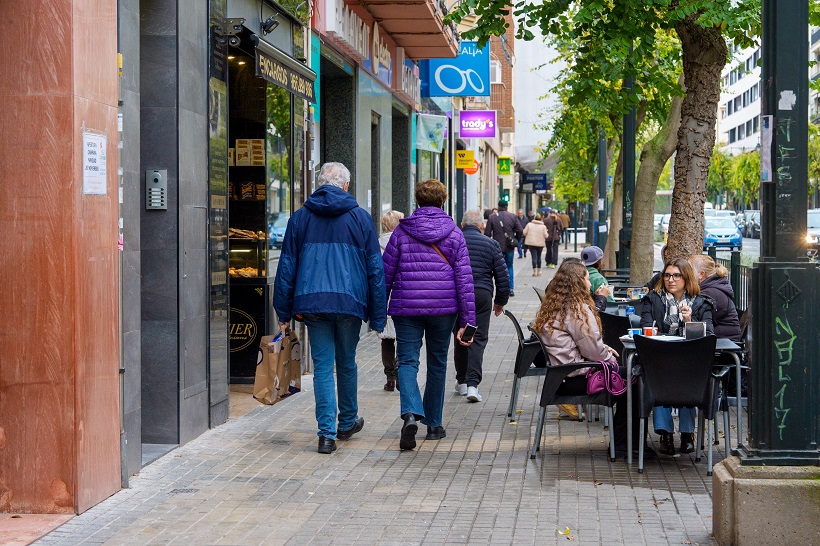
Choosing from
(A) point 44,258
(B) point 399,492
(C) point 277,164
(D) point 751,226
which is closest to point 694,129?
(C) point 277,164

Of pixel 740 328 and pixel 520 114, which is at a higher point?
pixel 520 114

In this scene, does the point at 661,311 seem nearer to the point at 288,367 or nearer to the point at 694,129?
the point at 288,367

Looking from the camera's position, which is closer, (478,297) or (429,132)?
(478,297)

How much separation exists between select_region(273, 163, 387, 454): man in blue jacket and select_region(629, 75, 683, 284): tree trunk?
10009 mm

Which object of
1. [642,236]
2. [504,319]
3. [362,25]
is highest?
[362,25]

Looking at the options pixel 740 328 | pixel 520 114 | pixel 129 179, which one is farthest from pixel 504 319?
pixel 520 114

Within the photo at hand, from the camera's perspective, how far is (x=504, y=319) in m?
19.6

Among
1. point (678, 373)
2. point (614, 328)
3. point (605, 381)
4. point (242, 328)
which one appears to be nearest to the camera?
point (678, 373)

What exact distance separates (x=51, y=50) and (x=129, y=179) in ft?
3.84

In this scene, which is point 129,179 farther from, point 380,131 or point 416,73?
point 416,73

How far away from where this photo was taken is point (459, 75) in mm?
22797

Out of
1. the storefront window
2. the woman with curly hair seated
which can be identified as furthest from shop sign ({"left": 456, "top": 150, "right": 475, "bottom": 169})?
the woman with curly hair seated

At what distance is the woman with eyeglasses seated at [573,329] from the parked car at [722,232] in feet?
136

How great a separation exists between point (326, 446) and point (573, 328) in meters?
1.87
